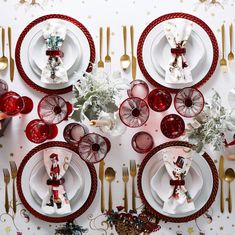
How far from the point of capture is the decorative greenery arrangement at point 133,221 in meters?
2.28

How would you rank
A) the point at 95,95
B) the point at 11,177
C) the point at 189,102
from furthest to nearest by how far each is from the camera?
the point at 11,177
the point at 189,102
the point at 95,95

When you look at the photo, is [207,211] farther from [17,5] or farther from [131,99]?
[17,5]

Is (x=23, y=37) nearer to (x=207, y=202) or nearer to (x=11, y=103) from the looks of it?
(x=11, y=103)

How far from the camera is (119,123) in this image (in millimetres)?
2145

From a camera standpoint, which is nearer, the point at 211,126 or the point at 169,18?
the point at 211,126

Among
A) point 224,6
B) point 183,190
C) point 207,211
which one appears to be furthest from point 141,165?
point 224,6

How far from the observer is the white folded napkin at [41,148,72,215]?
2201mm

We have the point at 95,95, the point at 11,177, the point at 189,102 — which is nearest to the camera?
the point at 95,95

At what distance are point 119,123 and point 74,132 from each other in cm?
25

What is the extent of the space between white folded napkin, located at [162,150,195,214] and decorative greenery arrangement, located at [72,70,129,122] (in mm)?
Result: 421

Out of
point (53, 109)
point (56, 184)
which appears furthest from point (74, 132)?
point (56, 184)

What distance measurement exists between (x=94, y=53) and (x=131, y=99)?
15.0 inches

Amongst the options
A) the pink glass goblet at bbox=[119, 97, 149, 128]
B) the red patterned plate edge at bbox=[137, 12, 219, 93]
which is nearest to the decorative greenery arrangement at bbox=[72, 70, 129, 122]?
the pink glass goblet at bbox=[119, 97, 149, 128]

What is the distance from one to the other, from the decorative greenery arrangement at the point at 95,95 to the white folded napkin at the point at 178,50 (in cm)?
29
